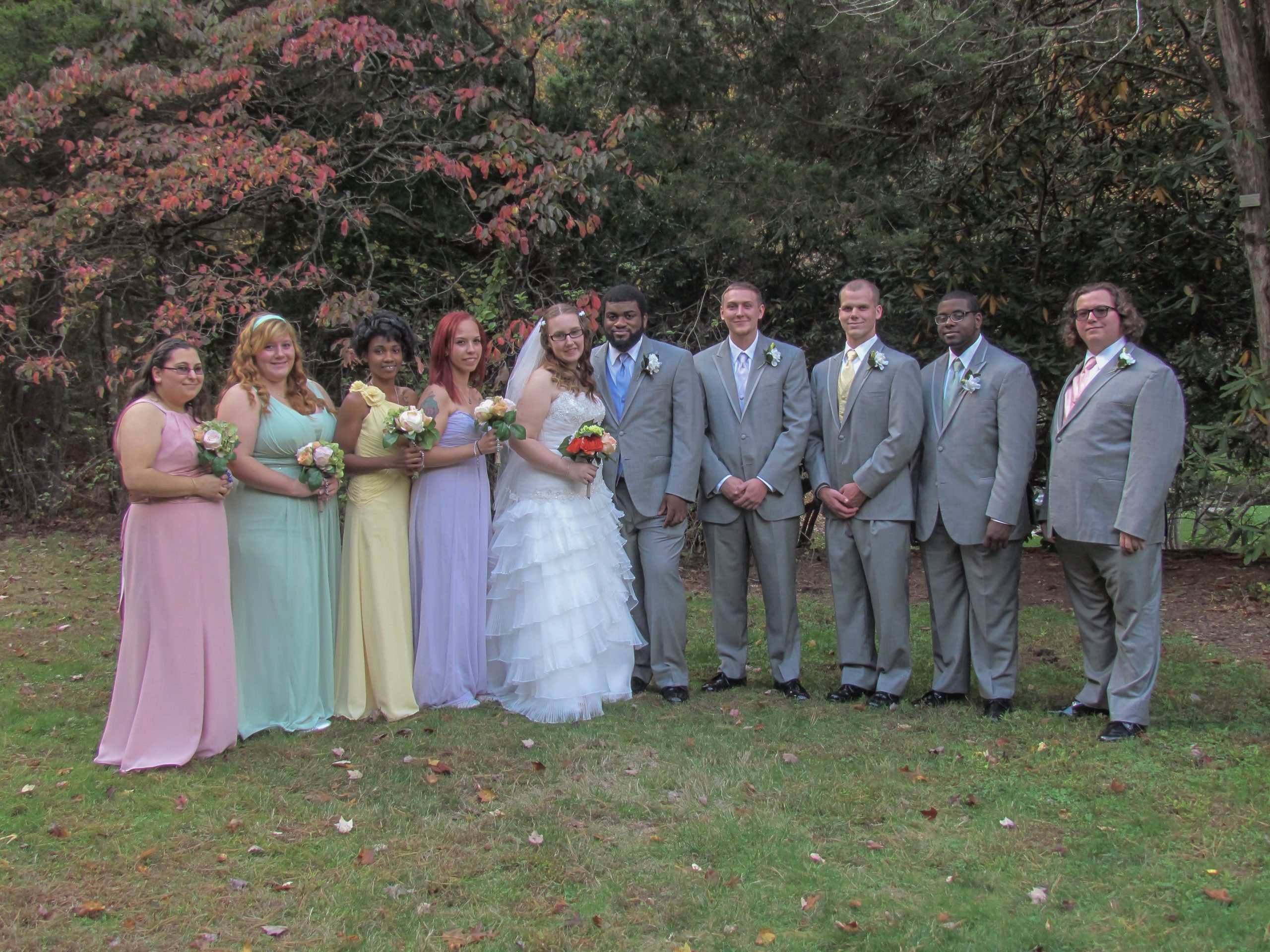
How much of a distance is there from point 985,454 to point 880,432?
61 cm

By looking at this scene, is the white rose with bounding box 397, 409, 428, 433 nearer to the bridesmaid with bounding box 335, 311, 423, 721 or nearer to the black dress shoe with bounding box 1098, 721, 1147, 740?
the bridesmaid with bounding box 335, 311, 423, 721

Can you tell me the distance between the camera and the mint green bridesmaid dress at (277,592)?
5965mm

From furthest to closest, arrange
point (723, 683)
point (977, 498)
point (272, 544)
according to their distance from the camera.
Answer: point (723, 683) → point (977, 498) → point (272, 544)

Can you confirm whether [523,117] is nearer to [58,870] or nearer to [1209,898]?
[58,870]

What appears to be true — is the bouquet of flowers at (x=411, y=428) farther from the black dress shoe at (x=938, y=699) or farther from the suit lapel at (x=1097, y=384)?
the suit lapel at (x=1097, y=384)

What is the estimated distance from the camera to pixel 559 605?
20.5 feet

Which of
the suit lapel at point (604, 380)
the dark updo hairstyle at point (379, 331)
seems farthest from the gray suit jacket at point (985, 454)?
the dark updo hairstyle at point (379, 331)

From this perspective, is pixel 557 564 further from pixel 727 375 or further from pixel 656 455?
pixel 727 375

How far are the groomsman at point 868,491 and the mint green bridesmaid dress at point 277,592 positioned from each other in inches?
121

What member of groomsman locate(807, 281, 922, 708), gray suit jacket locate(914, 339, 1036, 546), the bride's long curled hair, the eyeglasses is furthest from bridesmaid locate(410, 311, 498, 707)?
the eyeglasses

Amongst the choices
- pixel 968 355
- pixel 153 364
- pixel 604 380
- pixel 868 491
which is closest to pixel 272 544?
pixel 153 364

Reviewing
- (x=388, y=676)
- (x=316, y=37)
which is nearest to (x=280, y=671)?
(x=388, y=676)

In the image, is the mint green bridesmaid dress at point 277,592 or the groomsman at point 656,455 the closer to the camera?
the mint green bridesmaid dress at point 277,592

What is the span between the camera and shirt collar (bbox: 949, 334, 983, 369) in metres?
6.20
